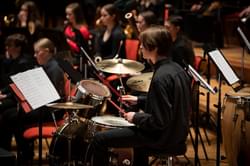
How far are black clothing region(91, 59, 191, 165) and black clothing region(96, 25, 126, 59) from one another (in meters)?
2.73

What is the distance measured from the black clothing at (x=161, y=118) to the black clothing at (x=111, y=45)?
273 cm

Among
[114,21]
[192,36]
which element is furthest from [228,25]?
[114,21]

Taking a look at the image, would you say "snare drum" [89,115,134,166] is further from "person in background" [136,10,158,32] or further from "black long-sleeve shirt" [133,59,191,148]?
"person in background" [136,10,158,32]

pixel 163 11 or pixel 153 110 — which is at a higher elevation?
pixel 163 11

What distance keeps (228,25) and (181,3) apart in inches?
42.5

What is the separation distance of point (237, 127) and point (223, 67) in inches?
20.3

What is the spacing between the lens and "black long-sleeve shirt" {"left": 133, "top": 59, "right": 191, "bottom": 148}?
3.90m

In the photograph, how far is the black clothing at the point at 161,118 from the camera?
3.91m

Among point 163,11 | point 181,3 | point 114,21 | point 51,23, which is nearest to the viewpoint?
point 114,21

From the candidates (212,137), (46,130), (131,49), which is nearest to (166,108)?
(46,130)

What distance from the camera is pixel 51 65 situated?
215 inches

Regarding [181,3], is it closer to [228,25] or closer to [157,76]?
[228,25]

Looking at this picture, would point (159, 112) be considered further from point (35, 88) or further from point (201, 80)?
point (35, 88)

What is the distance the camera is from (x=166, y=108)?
12.8 feet
